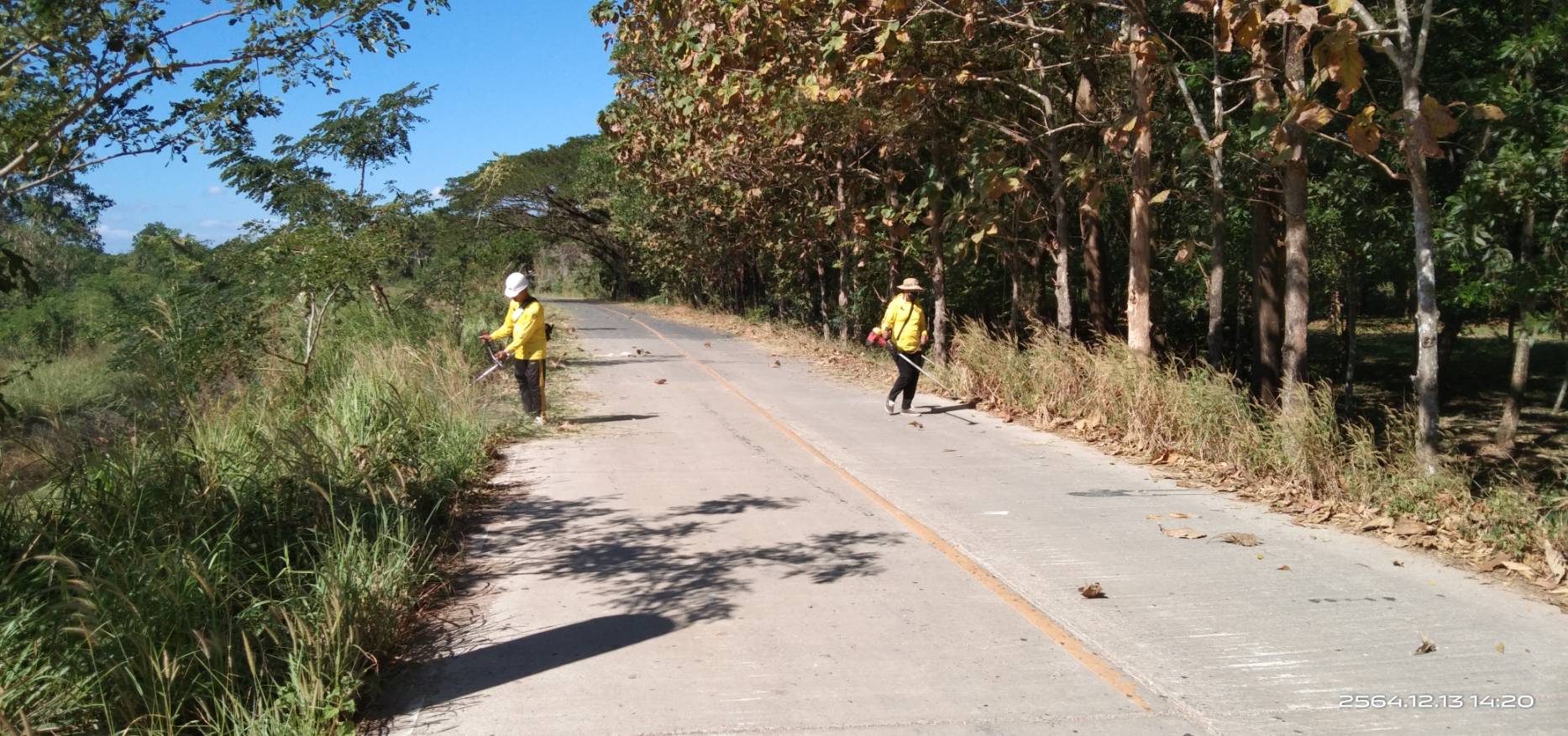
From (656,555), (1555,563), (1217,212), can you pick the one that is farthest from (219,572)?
(1217,212)

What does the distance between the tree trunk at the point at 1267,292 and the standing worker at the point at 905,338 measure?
169 inches

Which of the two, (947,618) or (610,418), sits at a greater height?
(610,418)

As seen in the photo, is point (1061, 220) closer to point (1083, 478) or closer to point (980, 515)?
point (1083, 478)

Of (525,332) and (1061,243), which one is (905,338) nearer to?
(1061,243)

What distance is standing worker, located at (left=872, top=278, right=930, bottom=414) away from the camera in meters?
14.8

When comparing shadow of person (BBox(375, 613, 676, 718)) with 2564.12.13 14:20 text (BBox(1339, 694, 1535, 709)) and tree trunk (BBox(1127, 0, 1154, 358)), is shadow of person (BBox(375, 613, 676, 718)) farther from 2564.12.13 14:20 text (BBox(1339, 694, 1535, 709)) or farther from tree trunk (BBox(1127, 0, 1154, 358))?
tree trunk (BBox(1127, 0, 1154, 358))

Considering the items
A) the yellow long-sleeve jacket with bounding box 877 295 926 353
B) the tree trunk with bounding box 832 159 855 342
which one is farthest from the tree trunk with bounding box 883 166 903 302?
the yellow long-sleeve jacket with bounding box 877 295 926 353

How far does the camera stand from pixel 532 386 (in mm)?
13805

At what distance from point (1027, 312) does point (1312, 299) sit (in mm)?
9085

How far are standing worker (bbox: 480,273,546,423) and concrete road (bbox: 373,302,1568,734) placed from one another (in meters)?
2.83

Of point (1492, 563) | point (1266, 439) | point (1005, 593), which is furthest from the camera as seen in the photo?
point (1266, 439)

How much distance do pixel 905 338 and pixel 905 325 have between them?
0.72 feet

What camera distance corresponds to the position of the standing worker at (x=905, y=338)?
14.8 meters

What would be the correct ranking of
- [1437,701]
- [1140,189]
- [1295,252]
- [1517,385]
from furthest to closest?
[1517,385] < [1140,189] < [1295,252] < [1437,701]
